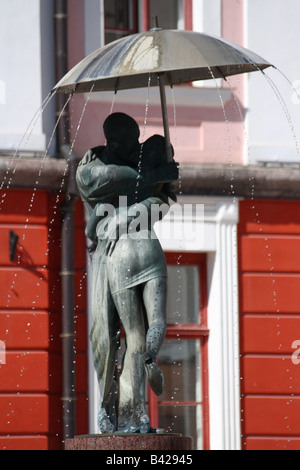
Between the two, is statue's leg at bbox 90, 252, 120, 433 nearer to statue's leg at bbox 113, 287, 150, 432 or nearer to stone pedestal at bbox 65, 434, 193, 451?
statue's leg at bbox 113, 287, 150, 432

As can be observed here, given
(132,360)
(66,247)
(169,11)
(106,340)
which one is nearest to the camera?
(132,360)

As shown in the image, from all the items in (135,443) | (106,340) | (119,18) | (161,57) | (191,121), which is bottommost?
(135,443)

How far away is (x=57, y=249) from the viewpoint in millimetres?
16484

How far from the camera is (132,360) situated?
1069 cm

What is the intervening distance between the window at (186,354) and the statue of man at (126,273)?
5.94 meters

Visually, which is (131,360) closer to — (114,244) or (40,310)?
(114,244)

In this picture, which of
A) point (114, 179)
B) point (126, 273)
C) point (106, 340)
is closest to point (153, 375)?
point (106, 340)

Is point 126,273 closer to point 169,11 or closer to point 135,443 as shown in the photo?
point 135,443

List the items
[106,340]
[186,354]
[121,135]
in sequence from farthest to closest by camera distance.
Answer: [186,354]
[121,135]
[106,340]

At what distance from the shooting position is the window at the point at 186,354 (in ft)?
55.2

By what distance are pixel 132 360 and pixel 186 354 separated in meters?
6.33

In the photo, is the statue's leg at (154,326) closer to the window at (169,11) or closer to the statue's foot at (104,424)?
the statue's foot at (104,424)

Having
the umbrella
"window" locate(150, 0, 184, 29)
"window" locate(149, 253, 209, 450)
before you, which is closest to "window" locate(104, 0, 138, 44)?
"window" locate(150, 0, 184, 29)

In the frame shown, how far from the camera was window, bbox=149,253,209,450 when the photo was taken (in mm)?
16812
